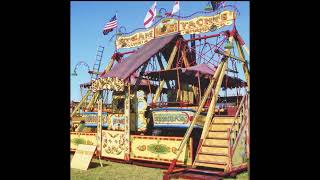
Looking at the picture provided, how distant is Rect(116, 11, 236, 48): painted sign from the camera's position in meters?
13.8

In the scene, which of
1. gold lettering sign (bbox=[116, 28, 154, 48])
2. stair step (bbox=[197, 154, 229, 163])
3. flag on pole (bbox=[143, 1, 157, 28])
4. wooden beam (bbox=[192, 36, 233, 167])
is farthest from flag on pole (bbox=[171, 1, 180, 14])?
stair step (bbox=[197, 154, 229, 163])

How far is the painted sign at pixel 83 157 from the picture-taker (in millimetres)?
11977

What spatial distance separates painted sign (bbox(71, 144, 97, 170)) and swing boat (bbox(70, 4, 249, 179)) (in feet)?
4.68

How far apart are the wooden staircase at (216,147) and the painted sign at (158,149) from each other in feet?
1.75

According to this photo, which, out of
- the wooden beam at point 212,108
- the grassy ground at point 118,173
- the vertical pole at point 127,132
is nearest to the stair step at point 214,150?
the wooden beam at point 212,108

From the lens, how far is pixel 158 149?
12188 mm

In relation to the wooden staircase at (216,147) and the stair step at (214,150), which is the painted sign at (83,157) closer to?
the wooden staircase at (216,147)

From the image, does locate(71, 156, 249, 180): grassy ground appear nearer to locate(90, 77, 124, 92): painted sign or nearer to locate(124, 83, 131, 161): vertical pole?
locate(124, 83, 131, 161): vertical pole

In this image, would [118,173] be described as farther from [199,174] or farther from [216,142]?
[216,142]

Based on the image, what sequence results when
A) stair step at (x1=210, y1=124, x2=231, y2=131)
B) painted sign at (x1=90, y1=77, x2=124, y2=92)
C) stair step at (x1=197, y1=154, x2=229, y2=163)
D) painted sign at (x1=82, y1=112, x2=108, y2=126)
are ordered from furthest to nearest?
painted sign at (x1=82, y1=112, x2=108, y2=126) < painted sign at (x1=90, y1=77, x2=124, y2=92) < stair step at (x1=210, y1=124, x2=231, y2=131) < stair step at (x1=197, y1=154, x2=229, y2=163)

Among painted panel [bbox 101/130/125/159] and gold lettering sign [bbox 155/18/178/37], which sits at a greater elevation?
gold lettering sign [bbox 155/18/178/37]
